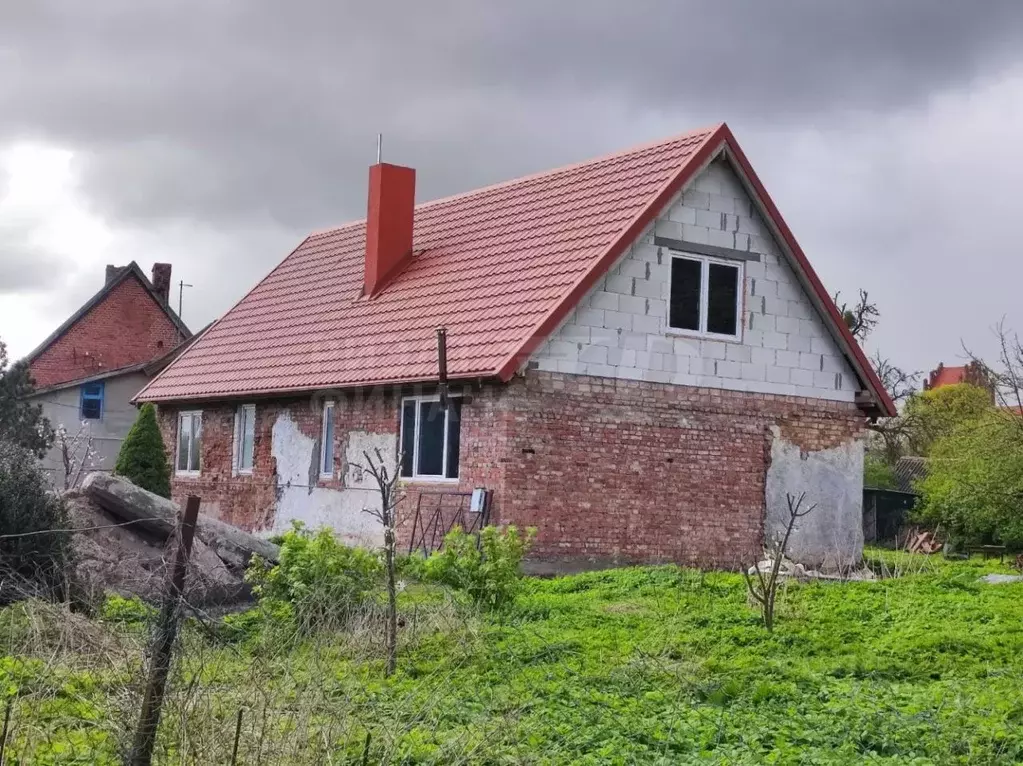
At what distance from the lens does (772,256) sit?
859 inches

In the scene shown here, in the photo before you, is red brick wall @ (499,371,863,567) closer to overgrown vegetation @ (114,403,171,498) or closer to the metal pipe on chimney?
the metal pipe on chimney

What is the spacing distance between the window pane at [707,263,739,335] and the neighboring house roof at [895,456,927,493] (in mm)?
17859

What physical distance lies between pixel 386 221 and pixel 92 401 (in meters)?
19.8

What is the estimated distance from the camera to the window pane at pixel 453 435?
65.9 feet

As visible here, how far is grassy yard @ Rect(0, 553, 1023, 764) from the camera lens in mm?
8453

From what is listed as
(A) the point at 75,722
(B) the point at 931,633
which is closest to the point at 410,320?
(B) the point at 931,633

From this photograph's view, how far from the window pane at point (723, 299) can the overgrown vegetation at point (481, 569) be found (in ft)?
26.7

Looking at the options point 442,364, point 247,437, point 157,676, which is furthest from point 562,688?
point 247,437

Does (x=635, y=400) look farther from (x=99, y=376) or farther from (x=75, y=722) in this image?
(x=99, y=376)

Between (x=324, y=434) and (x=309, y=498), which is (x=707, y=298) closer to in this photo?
(x=324, y=434)

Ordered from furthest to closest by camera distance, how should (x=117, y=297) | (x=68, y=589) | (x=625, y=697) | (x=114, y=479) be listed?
(x=117, y=297) → (x=114, y=479) → (x=68, y=589) → (x=625, y=697)

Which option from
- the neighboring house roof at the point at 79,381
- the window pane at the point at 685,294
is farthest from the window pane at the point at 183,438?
the neighboring house roof at the point at 79,381

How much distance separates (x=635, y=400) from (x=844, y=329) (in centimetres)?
420

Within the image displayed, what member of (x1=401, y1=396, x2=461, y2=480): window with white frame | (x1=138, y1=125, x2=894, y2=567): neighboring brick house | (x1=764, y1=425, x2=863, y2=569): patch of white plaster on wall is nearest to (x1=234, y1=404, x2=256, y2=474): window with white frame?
(x1=138, y1=125, x2=894, y2=567): neighboring brick house
